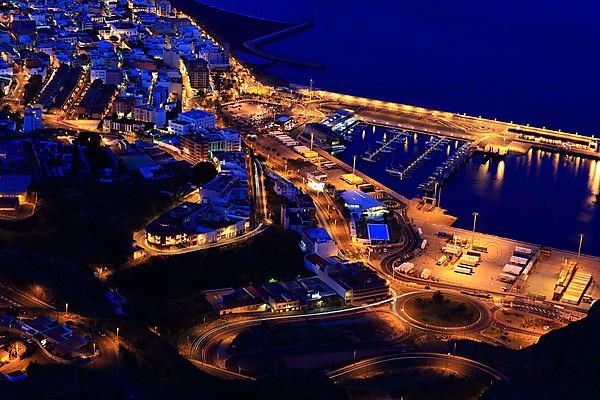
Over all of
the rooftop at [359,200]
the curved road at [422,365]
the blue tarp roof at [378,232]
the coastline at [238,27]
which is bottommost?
the curved road at [422,365]

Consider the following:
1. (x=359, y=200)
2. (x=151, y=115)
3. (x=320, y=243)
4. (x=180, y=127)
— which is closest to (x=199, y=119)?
(x=180, y=127)

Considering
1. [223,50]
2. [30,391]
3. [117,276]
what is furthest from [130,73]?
[30,391]

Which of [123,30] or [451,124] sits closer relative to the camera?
[451,124]

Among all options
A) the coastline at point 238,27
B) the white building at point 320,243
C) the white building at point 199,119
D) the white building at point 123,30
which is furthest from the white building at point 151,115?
the white building at point 123,30

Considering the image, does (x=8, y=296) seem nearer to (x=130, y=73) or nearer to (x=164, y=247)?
(x=164, y=247)

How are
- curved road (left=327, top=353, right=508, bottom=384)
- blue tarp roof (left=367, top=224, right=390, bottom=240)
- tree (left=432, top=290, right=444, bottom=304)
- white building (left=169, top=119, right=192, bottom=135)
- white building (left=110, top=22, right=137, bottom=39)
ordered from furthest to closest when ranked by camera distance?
1. white building (left=110, top=22, right=137, bottom=39)
2. white building (left=169, top=119, right=192, bottom=135)
3. blue tarp roof (left=367, top=224, right=390, bottom=240)
4. tree (left=432, top=290, right=444, bottom=304)
5. curved road (left=327, top=353, right=508, bottom=384)

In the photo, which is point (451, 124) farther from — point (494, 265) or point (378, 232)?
point (494, 265)

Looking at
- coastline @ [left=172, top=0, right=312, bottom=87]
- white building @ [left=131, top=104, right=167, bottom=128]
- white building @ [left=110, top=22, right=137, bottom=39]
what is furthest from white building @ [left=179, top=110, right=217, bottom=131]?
white building @ [left=110, top=22, right=137, bottom=39]

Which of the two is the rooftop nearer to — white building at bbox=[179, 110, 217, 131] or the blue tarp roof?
the blue tarp roof

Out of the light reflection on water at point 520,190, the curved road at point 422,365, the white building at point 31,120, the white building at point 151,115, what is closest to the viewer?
the curved road at point 422,365

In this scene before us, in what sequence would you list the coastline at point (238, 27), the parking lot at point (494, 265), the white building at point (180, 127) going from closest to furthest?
the parking lot at point (494, 265)
the white building at point (180, 127)
the coastline at point (238, 27)

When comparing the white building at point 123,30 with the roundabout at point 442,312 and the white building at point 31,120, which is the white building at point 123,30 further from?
the roundabout at point 442,312
